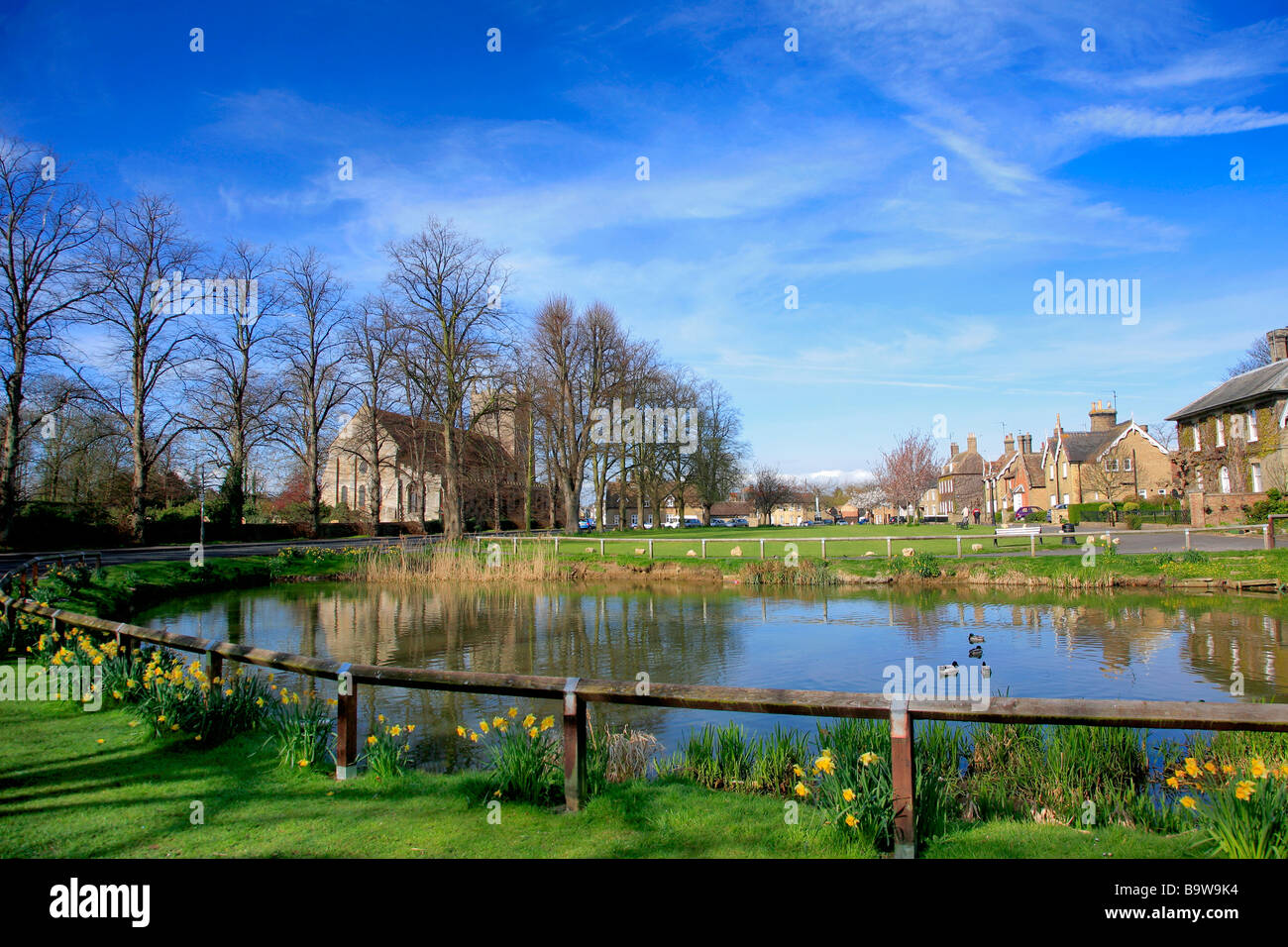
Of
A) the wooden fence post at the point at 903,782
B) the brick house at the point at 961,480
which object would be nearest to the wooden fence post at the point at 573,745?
the wooden fence post at the point at 903,782

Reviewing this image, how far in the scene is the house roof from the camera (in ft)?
119

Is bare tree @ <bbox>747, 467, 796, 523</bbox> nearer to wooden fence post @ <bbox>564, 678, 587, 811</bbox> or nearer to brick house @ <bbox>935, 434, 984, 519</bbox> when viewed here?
brick house @ <bbox>935, 434, 984, 519</bbox>

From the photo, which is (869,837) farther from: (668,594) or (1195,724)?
(668,594)

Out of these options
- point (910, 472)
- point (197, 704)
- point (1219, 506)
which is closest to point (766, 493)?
point (910, 472)

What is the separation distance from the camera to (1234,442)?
39.5 metres

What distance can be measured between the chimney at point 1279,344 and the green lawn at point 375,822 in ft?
160

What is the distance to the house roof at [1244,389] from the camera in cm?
3634

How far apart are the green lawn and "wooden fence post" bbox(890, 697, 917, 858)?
0.22 metres

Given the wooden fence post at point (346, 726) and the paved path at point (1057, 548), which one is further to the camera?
→ the paved path at point (1057, 548)

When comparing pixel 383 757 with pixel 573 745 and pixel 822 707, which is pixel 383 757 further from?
pixel 822 707

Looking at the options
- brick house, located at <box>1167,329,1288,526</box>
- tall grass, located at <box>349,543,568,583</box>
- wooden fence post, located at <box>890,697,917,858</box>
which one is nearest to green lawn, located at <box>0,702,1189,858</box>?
wooden fence post, located at <box>890,697,917,858</box>

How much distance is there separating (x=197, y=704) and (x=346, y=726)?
210 cm

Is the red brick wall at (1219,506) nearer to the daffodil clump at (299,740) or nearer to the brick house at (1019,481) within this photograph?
the brick house at (1019,481)
